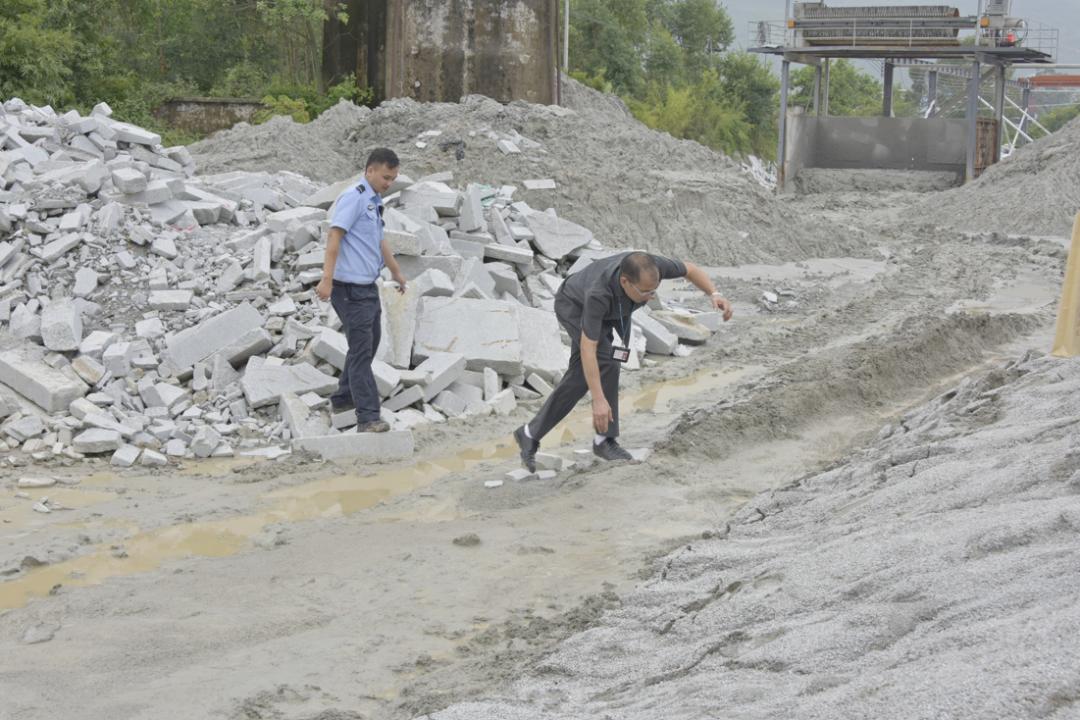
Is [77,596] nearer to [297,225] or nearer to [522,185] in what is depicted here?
[297,225]

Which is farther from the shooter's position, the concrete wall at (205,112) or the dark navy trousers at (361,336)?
the concrete wall at (205,112)

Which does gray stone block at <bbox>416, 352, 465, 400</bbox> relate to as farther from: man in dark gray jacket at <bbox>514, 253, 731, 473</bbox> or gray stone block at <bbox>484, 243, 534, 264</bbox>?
gray stone block at <bbox>484, 243, 534, 264</bbox>

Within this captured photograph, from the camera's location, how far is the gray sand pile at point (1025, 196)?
2291 centimetres

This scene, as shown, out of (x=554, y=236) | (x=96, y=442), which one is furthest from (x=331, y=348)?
(x=554, y=236)

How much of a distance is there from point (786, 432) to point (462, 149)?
10.9 m

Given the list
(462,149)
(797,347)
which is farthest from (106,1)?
(797,347)

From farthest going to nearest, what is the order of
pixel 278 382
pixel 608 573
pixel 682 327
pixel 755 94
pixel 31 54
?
pixel 755 94 → pixel 31 54 → pixel 682 327 → pixel 278 382 → pixel 608 573

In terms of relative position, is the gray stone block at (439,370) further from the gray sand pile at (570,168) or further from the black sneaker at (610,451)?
the gray sand pile at (570,168)

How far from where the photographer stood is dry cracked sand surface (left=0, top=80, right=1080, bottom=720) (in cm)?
350

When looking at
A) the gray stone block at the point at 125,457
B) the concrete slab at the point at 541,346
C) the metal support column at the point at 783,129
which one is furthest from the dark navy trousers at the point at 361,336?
the metal support column at the point at 783,129

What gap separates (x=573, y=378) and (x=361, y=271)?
173 centimetres

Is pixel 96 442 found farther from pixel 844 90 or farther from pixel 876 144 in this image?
pixel 844 90

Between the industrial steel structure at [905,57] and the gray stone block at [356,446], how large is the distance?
2649 cm

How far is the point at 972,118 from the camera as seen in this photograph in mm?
30734
